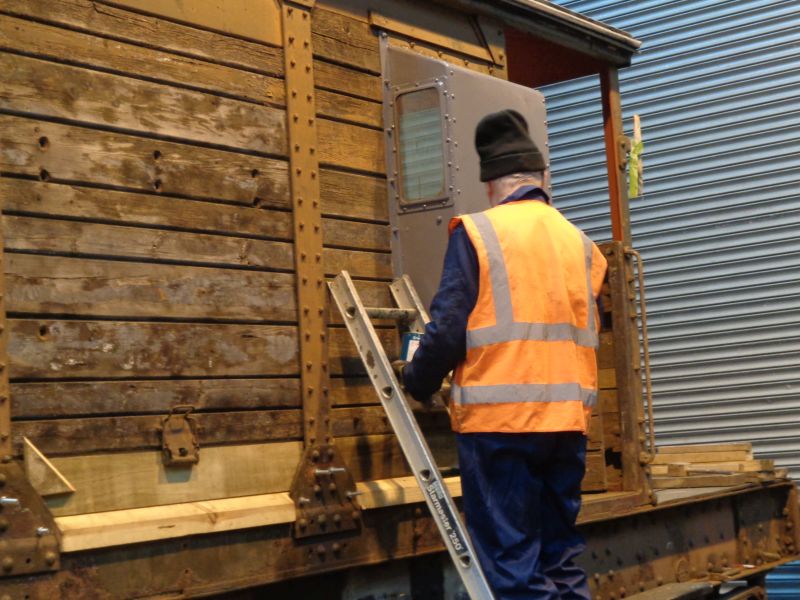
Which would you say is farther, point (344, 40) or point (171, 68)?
point (344, 40)

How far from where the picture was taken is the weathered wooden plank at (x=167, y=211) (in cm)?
406

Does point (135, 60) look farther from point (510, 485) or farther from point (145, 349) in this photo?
point (510, 485)

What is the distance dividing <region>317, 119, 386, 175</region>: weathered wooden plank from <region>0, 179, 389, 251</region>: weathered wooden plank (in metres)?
0.07

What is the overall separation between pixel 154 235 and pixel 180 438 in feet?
2.46

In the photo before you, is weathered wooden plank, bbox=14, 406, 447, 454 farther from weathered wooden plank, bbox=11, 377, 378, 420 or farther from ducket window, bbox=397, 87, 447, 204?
ducket window, bbox=397, 87, 447, 204

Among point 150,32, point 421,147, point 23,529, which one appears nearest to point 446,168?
point 421,147

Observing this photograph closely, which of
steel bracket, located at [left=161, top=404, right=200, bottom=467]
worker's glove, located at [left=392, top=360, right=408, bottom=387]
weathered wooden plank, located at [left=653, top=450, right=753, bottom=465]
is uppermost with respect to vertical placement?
worker's glove, located at [left=392, top=360, right=408, bottom=387]

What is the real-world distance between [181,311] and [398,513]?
52.3 inches

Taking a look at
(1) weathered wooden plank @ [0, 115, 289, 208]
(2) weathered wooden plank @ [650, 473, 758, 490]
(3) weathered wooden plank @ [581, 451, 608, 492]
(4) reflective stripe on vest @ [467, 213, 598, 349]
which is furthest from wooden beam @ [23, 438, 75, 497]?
(2) weathered wooden plank @ [650, 473, 758, 490]

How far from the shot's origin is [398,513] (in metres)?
5.09

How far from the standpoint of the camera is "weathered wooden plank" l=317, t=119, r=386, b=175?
526cm

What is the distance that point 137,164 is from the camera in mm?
4410

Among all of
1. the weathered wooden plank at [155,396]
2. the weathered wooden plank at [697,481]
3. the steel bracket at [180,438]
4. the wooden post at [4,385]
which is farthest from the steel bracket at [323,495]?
the weathered wooden plank at [697,481]

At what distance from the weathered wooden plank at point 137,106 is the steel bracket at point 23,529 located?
1.24 metres
